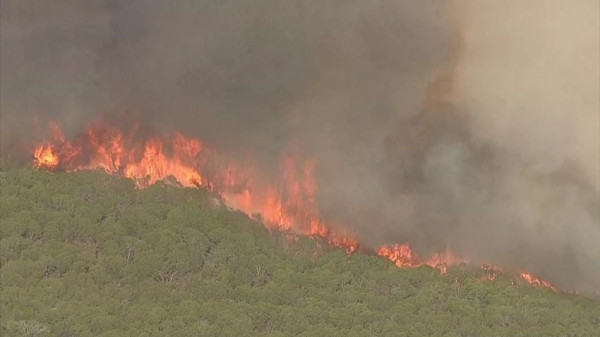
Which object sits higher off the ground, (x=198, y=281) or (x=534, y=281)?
(x=534, y=281)

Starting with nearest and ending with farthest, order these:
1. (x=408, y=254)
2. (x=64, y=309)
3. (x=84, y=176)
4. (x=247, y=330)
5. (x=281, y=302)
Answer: (x=64, y=309)
(x=247, y=330)
(x=281, y=302)
(x=84, y=176)
(x=408, y=254)

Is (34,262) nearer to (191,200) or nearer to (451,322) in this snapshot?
(191,200)

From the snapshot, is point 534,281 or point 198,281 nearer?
point 198,281

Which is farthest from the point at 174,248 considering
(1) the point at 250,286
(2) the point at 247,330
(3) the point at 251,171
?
(3) the point at 251,171

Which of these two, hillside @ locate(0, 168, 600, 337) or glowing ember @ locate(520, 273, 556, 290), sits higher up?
glowing ember @ locate(520, 273, 556, 290)

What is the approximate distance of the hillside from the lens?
91562mm

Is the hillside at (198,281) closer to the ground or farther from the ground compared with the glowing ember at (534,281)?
closer to the ground

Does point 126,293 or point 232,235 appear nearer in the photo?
point 126,293

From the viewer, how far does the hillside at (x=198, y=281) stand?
91.6 m

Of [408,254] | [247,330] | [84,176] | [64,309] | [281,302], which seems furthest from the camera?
[408,254]

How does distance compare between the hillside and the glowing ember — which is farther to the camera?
the glowing ember

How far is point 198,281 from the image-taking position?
104 metres

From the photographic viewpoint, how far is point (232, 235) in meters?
115

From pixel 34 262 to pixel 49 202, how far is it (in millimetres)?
13521
